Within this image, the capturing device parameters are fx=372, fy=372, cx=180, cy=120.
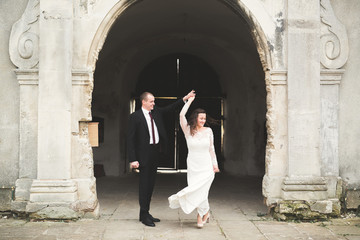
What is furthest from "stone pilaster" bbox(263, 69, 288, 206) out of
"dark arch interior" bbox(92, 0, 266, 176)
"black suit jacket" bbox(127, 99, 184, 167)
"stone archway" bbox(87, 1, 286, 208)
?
"dark arch interior" bbox(92, 0, 266, 176)

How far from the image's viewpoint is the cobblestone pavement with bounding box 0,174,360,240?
194 inches

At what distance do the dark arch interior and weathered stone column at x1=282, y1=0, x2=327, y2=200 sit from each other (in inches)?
106

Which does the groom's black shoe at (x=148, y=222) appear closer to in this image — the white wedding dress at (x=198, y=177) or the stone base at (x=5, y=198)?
the white wedding dress at (x=198, y=177)

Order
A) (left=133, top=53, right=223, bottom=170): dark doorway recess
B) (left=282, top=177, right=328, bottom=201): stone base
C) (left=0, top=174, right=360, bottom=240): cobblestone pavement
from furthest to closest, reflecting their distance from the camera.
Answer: (left=133, top=53, right=223, bottom=170): dark doorway recess
(left=282, top=177, right=328, bottom=201): stone base
(left=0, top=174, right=360, bottom=240): cobblestone pavement

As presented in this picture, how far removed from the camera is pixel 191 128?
17.6 ft

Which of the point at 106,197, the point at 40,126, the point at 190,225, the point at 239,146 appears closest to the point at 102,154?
the point at 106,197

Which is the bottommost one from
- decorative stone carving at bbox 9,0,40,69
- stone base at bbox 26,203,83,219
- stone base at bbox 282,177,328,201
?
stone base at bbox 26,203,83,219

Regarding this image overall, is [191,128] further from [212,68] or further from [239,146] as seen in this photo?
[212,68]

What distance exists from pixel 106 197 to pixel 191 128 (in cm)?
302

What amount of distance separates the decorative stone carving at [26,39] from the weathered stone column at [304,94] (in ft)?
13.1

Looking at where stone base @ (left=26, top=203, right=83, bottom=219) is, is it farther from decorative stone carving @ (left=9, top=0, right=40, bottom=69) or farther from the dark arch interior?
the dark arch interior

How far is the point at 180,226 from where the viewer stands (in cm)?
542

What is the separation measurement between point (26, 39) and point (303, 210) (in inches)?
199

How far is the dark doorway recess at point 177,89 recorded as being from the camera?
11547 millimetres
